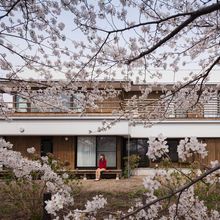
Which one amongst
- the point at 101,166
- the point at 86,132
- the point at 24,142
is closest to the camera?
the point at 101,166

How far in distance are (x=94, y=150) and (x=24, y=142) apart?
3178 millimetres

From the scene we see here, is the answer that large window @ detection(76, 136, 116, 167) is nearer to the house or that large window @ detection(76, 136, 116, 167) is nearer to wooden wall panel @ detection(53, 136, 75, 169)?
the house

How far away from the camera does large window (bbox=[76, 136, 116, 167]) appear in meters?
19.5

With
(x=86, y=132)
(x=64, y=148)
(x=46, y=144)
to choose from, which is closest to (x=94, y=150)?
(x=86, y=132)

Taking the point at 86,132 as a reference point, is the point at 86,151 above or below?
below

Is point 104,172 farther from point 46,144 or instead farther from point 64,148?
point 46,144

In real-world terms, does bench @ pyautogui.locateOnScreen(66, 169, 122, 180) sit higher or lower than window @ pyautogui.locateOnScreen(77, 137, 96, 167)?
lower

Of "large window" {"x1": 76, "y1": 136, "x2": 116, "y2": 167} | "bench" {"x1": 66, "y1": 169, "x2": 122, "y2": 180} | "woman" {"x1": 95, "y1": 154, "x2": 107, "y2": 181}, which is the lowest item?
"bench" {"x1": 66, "y1": 169, "x2": 122, "y2": 180}

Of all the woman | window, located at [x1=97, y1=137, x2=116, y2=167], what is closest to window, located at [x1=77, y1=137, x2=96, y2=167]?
window, located at [x1=97, y1=137, x2=116, y2=167]

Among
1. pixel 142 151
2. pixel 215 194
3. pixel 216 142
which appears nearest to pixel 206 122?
pixel 216 142

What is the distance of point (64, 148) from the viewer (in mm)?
19875

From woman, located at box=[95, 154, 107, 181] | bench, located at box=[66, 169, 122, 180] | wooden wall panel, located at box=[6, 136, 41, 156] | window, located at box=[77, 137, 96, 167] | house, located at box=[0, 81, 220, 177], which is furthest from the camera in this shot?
wooden wall panel, located at box=[6, 136, 41, 156]

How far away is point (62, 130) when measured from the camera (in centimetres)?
1930

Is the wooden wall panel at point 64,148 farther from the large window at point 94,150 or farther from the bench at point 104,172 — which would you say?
the bench at point 104,172
